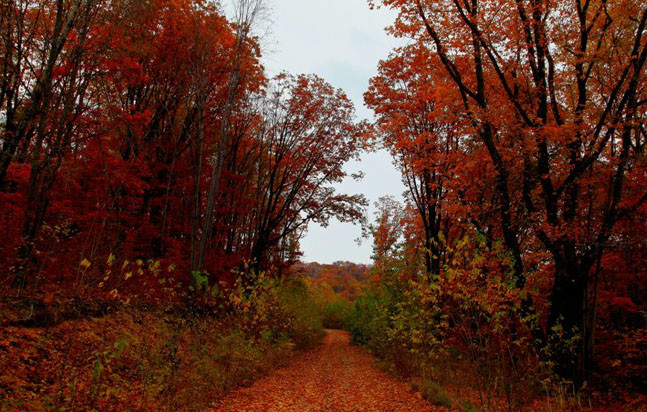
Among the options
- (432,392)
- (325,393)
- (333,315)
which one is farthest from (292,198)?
(333,315)

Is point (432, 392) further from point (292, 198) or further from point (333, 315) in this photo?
point (333, 315)

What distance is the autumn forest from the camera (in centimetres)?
577

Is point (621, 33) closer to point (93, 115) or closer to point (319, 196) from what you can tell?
point (319, 196)

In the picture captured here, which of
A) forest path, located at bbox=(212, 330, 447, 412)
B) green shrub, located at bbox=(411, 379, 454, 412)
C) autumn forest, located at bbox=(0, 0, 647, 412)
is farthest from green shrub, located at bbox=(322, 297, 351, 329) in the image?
green shrub, located at bbox=(411, 379, 454, 412)

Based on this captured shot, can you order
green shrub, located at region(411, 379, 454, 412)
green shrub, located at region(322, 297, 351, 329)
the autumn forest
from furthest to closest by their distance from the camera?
1. green shrub, located at region(322, 297, 351, 329)
2. green shrub, located at region(411, 379, 454, 412)
3. the autumn forest

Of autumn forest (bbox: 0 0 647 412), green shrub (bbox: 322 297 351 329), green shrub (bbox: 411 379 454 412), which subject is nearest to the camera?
autumn forest (bbox: 0 0 647 412)

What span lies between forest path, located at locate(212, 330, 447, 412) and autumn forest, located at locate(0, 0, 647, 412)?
87 millimetres

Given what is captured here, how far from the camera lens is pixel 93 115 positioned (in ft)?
35.3

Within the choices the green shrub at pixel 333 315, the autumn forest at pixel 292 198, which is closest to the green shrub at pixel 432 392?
the autumn forest at pixel 292 198

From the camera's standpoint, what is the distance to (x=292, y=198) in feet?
52.8

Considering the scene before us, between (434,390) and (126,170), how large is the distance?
1022cm

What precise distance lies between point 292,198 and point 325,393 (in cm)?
931

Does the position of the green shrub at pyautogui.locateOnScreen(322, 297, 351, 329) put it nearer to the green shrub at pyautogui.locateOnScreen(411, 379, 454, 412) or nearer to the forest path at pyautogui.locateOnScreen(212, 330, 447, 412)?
the forest path at pyautogui.locateOnScreen(212, 330, 447, 412)

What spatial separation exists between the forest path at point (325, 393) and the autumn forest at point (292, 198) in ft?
0.29
